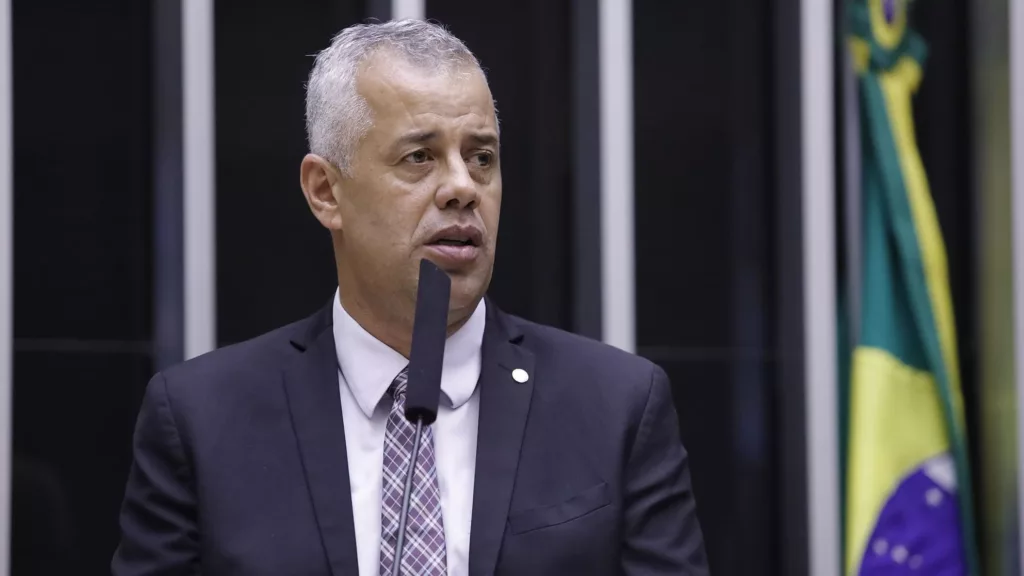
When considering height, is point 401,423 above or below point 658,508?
above

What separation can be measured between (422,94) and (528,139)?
5.80 feet

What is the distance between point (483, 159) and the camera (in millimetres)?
2193

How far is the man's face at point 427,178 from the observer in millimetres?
2121

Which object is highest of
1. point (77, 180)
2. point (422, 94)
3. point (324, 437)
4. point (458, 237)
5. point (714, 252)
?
point (422, 94)

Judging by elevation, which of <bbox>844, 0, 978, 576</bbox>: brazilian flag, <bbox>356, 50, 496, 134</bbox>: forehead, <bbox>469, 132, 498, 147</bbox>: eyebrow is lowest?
<bbox>844, 0, 978, 576</bbox>: brazilian flag

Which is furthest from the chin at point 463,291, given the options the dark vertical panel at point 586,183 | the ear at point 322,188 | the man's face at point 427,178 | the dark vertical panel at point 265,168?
the dark vertical panel at point 586,183

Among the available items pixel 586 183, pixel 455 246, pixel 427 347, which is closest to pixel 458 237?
pixel 455 246

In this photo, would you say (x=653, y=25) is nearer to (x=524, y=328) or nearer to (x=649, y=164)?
(x=649, y=164)

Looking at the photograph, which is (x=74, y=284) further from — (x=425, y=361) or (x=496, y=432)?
(x=425, y=361)

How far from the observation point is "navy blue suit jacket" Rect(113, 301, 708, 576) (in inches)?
81.9

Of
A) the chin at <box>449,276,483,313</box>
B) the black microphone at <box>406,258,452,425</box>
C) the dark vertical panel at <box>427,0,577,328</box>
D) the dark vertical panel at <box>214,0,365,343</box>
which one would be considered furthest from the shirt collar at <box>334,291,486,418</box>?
the dark vertical panel at <box>427,0,577,328</box>

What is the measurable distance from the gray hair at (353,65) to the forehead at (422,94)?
0.01m

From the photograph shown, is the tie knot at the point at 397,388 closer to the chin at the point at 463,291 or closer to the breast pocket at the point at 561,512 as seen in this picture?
the chin at the point at 463,291

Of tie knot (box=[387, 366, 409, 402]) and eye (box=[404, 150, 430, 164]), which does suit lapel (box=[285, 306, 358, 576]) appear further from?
eye (box=[404, 150, 430, 164])
